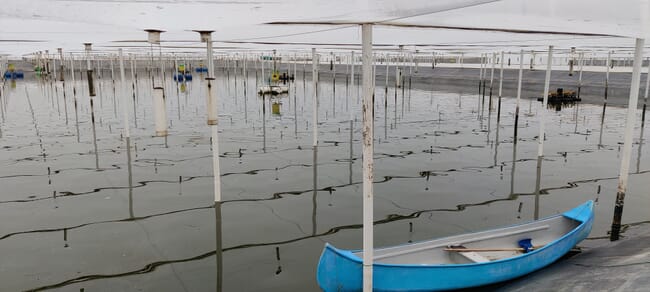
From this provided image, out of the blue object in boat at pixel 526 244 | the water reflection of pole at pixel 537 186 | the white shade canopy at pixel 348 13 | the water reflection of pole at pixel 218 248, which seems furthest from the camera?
the water reflection of pole at pixel 537 186

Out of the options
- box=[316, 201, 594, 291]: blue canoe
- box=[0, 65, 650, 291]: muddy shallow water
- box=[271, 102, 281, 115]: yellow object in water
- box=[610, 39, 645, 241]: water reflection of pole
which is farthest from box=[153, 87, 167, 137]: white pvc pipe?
box=[271, 102, 281, 115]: yellow object in water

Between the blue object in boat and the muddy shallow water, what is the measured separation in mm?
1498

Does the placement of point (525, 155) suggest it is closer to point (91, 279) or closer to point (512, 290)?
point (512, 290)

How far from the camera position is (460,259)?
684 cm

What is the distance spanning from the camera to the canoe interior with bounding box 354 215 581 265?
6641 mm

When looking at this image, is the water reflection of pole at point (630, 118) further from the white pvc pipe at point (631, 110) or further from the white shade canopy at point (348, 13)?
the white shade canopy at point (348, 13)

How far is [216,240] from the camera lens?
8234 mm

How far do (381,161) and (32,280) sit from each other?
9923 mm

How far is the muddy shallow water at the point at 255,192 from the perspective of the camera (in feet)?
23.9

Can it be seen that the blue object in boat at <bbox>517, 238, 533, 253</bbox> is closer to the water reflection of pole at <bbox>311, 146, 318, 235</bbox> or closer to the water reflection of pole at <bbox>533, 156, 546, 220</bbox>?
the water reflection of pole at <bbox>533, 156, 546, 220</bbox>

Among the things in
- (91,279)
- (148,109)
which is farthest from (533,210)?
(148,109)

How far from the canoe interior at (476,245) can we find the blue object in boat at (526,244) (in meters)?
0.06

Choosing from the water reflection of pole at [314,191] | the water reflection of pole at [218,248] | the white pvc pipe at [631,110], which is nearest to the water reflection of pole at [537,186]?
the white pvc pipe at [631,110]

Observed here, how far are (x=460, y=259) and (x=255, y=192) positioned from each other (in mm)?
5700
